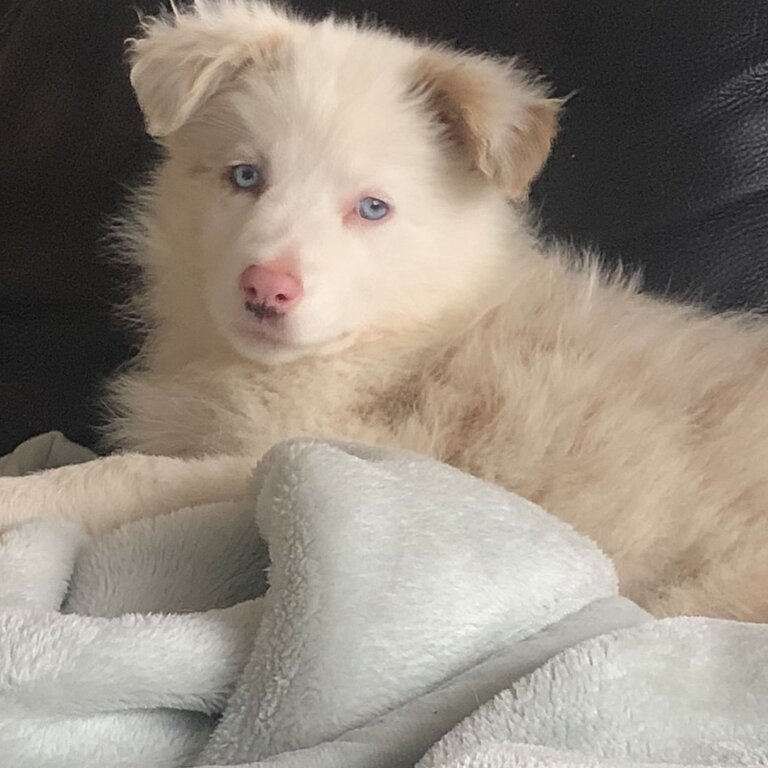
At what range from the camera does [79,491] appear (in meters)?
1.37

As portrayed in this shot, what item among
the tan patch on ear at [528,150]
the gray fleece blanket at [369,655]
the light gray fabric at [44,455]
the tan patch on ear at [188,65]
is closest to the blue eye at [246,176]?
the tan patch on ear at [188,65]

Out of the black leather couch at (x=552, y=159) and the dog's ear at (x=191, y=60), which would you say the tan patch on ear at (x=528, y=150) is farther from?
the dog's ear at (x=191, y=60)

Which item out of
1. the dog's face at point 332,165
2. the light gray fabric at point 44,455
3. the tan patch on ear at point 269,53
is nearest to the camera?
the dog's face at point 332,165

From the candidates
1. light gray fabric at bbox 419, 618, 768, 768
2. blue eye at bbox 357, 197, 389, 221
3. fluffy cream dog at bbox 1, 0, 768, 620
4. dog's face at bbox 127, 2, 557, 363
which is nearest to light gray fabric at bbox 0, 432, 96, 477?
fluffy cream dog at bbox 1, 0, 768, 620

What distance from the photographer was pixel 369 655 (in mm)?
888

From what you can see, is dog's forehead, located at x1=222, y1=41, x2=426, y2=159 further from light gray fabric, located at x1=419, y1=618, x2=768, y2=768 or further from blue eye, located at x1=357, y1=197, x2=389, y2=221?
light gray fabric, located at x1=419, y1=618, x2=768, y2=768

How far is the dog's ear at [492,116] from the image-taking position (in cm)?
160

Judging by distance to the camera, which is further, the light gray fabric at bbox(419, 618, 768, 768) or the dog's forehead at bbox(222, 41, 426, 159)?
the dog's forehead at bbox(222, 41, 426, 159)

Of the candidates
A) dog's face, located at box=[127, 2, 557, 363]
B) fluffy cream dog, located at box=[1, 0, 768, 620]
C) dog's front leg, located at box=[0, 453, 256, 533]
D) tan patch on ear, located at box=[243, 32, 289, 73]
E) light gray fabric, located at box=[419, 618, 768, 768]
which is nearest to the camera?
light gray fabric, located at box=[419, 618, 768, 768]

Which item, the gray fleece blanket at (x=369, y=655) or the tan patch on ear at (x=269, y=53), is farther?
the tan patch on ear at (x=269, y=53)

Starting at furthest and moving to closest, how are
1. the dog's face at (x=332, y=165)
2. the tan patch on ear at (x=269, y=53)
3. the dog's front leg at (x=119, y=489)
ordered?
the tan patch on ear at (x=269, y=53) → the dog's face at (x=332, y=165) → the dog's front leg at (x=119, y=489)

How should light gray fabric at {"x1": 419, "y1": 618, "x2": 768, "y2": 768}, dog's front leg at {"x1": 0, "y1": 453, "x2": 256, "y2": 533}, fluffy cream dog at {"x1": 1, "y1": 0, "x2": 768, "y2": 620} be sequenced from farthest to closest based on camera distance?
fluffy cream dog at {"x1": 1, "y1": 0, "x2": 768, "y2": 620} < dog's front leg at {"x1": 0, "y1": 453, "x2": 256, "y2": 533} < light gray fabric at {"x1": 419, "y1": 618, "x2": 768, "y2": 768}

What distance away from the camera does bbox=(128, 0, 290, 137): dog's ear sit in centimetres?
164

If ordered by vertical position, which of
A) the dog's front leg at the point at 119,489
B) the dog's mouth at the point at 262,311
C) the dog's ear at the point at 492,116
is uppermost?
the dog's ear at the point at 492,116
